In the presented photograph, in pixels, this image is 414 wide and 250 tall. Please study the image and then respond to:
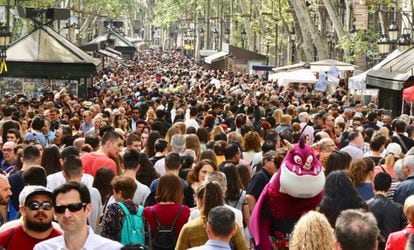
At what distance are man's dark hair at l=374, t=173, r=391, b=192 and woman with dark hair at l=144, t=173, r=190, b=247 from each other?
5.33 feet

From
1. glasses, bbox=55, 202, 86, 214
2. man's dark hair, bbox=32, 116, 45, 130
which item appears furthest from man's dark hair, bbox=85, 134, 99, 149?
glasses, bbox=55, 202, 86, 214

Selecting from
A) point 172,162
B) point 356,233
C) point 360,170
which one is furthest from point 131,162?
point 356,233

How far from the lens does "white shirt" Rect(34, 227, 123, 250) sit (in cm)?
648

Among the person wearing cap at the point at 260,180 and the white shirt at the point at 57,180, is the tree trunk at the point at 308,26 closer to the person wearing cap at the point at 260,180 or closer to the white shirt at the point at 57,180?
the person wearing cap at the point at 260,180

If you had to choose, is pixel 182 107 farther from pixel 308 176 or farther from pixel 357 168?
pixel 308 176

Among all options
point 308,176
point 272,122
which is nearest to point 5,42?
point 272,122

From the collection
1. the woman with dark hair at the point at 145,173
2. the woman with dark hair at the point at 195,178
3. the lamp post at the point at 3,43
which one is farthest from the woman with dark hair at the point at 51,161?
the lamp post at the point at 3,43

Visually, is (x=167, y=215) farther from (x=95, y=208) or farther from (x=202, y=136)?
(x=202, y=136)

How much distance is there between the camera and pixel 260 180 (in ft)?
35.7

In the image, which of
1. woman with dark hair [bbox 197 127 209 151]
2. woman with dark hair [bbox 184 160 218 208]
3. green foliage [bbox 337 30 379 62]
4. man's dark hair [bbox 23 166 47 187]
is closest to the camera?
man's dark hair [bbox 23 166 47 187]

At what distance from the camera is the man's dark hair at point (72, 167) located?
10.1 m

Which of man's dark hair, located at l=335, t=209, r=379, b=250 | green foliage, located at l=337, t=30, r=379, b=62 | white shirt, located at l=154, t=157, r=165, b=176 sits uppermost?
man's dark hair, located at l=335, t=209, r=379, b=250

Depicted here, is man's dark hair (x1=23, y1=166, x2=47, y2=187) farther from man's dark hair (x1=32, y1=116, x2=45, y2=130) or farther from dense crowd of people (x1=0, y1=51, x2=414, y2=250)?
man's dark hair (x1=32, y1=116, x2=45, y2=130)

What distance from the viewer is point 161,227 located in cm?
900
